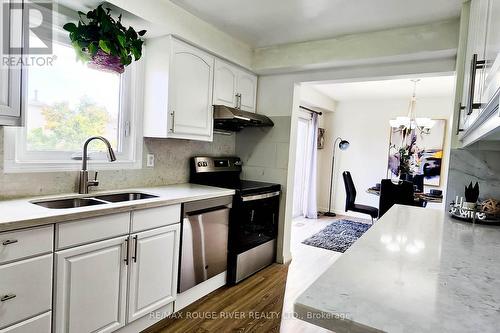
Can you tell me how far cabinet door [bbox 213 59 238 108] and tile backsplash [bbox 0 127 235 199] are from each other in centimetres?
50

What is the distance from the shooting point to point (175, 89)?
2443 millimetres

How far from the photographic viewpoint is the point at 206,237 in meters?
2.47

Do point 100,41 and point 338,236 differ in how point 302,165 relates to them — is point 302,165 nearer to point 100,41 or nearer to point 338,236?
point 338,236

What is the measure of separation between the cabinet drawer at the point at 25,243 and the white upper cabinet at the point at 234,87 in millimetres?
1811

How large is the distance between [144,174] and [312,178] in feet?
13.1

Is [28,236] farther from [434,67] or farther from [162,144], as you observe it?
[434,67]

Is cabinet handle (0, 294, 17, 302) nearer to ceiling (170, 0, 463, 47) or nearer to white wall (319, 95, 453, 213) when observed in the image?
ceiling (170, 0, 463, 47)

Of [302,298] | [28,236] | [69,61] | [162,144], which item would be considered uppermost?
[69,61]

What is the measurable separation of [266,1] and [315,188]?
4.23 metres

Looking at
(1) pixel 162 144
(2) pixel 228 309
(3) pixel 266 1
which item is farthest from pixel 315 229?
(3) pixel 266 1

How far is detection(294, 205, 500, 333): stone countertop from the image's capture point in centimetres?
62

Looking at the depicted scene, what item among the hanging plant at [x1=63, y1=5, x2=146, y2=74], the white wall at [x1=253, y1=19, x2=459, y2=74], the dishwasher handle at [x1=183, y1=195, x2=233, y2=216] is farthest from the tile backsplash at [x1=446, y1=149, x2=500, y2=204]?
the hanging plant at [x1=63, y1=5, x2=146, y2=74]

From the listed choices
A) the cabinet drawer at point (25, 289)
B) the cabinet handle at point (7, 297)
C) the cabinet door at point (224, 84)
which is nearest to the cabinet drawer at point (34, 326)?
the cabinet drawer at point (25, 289)

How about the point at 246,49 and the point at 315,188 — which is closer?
the point at 246,49
